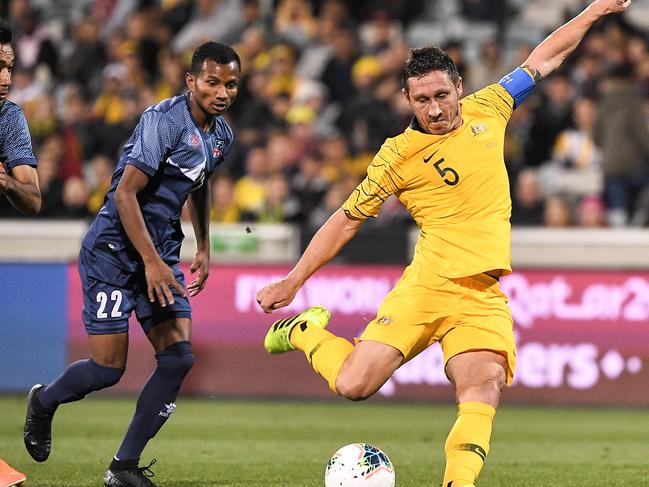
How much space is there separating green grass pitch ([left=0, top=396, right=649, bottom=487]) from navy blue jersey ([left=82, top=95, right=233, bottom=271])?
1.34 m

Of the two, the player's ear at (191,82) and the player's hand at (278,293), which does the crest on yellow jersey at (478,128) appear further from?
the player's ear at (191,82)

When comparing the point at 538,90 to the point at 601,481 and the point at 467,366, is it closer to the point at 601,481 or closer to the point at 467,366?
the point at 601,481

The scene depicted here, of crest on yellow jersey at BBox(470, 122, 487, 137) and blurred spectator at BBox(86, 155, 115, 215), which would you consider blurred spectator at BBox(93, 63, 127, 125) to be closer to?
blurred spectator at BBox(86, 155, 115, 215)

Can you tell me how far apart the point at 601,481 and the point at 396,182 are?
7.46 feet

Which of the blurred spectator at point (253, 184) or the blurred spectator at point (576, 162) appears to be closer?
the blurred spectator at point (253, 184)

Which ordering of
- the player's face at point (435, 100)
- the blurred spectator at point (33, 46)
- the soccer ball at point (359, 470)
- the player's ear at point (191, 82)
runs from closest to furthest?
the soccer ball at point (359, 470) → the player's face at point (435, 100) → the player's ear at point (191, 82) → the blurred spectator at point (33, 46)

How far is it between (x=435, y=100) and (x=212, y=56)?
125 cm

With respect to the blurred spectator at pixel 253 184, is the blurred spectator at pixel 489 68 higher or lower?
higher

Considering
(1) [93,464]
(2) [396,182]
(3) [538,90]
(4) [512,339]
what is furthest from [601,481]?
(3) [538,90]

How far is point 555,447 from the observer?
885 cm

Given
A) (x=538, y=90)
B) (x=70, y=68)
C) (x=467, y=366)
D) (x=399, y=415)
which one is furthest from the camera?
(x=70, y=68)

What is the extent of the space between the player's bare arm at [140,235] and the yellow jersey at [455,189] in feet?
3.31

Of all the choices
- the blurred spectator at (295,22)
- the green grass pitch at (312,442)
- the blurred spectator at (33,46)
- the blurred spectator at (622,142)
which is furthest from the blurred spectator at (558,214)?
the blurred spectator at (33,46)

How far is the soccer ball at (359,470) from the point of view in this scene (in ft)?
19.5
